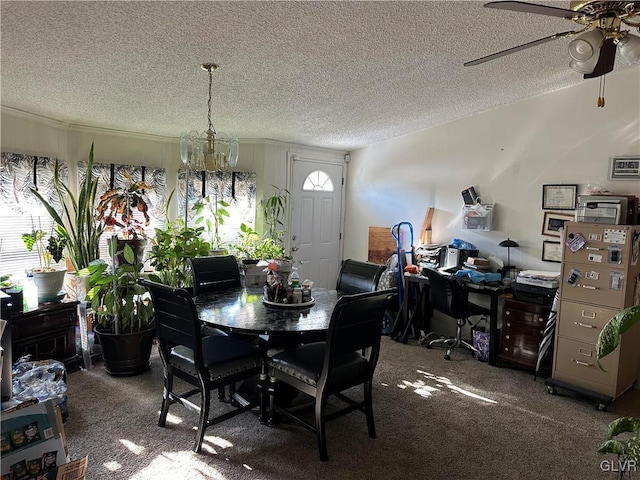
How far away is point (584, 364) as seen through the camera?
328cm

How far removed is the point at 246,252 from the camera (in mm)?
4891

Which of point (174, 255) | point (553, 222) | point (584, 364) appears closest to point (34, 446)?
point (174, 255)

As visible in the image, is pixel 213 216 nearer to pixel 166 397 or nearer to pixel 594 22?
pixel 166 397

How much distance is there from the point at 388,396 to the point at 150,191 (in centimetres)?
325

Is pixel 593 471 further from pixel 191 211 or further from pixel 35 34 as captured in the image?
pixel 191 211

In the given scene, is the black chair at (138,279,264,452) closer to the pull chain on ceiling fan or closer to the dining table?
the dining table

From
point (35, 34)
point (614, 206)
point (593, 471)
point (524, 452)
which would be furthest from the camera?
point (614, 206)

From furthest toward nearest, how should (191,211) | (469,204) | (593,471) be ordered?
1. (191,211)
2. (469,204)
3. (593,471)

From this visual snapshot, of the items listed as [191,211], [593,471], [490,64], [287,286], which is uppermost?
[490,64]

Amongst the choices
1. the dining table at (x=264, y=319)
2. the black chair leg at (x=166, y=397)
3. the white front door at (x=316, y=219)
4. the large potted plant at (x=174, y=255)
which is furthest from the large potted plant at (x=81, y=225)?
the white front door at (x=316, y=219)

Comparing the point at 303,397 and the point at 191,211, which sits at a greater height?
the point at 191,211

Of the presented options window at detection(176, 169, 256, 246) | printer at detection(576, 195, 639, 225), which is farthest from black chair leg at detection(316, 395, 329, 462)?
window at detection(176, 169, 256, 246)

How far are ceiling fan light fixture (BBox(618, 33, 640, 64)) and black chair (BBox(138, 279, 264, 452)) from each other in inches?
90.9

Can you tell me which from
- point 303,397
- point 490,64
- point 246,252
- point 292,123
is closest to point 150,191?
point 246,252
